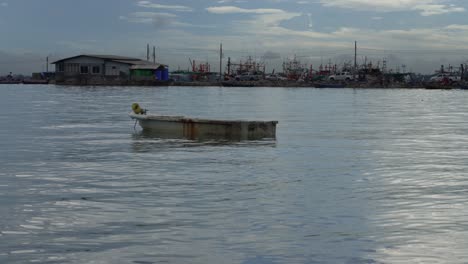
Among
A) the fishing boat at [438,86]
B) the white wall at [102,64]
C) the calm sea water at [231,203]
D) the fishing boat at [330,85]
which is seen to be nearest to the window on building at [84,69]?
the white wall at [102,64]

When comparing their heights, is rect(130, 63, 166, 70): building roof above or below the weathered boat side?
above

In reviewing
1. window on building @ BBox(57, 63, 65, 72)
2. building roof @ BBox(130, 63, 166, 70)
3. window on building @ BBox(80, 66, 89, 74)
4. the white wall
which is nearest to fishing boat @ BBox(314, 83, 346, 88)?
building roof @ BBox(130, 63, 166, 70)

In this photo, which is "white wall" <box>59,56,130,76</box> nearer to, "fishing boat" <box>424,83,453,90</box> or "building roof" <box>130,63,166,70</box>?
"building roof" <box>130,63,166,70</box>

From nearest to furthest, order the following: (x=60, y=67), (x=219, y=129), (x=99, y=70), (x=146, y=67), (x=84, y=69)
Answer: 1. (x=219, y=129)
2. (x=99, y=70)
3. (x=84, y=69)
4. (x=60, y=67)
5. (x=146, y=67)

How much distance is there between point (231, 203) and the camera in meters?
10.9

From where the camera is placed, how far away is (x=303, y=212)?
10.2m

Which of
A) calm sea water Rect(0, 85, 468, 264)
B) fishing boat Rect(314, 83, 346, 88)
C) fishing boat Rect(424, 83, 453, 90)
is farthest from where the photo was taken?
fishing boat Rect(424, 83, 453, 90)

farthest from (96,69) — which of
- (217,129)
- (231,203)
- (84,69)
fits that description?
(231,203)

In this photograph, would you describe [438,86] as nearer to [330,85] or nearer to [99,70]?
[330,85]

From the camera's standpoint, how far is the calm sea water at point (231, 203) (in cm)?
792

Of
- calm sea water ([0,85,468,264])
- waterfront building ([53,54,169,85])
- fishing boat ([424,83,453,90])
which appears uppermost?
waterfront building ([53,54,169,85])

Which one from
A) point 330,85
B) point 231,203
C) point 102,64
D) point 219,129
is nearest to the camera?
point 231,203

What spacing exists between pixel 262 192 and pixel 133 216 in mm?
3118

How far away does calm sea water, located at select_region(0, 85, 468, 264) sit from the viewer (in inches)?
312
